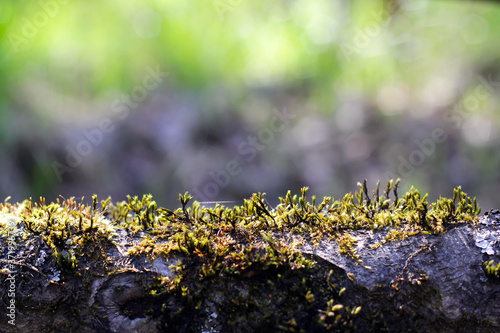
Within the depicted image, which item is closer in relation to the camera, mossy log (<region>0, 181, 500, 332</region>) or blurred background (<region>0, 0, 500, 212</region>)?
mossy log (<region>0, 181, 500, 332</region>)

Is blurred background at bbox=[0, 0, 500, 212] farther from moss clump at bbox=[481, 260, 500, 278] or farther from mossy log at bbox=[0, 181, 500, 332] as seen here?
moss clump at bbox=[481, 260, 500, 278]

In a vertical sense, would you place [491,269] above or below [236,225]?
Result: below

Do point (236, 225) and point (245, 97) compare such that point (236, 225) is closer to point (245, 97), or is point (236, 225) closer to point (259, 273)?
point (259, 273)

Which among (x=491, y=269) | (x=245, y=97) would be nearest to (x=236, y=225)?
(x=491, y=269)

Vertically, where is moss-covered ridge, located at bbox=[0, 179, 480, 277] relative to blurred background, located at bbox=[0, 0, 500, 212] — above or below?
below

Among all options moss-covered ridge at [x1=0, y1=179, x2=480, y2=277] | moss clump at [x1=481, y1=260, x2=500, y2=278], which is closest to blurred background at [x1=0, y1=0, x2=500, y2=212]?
moss-covered ridge at [x1=0, y1=179, x2=480, y2=277]

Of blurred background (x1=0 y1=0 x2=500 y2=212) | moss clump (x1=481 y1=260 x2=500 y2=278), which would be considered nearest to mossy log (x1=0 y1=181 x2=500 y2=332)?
moss clump (x1=481 y1=260 x2=500 y2=278)
